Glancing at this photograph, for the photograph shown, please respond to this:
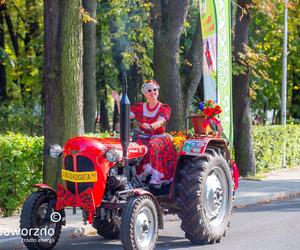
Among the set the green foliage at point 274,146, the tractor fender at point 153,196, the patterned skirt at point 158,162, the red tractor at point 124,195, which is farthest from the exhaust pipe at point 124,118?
the green foliage at point 274,146

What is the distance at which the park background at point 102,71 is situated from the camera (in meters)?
12.5

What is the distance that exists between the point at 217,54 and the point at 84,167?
22.7 feet

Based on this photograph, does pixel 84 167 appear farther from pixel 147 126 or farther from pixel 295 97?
pixel 295 97

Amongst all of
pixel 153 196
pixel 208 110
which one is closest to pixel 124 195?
pixel 153 196

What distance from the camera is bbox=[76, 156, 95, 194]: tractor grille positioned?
8.84 metres

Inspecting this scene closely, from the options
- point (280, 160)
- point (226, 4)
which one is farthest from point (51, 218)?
point (280, 160)

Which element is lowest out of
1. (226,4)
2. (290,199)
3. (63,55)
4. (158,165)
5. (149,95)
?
(290,199)

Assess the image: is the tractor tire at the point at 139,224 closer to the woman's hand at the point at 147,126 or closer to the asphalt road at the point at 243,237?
the asphalt road at the point at 243,237

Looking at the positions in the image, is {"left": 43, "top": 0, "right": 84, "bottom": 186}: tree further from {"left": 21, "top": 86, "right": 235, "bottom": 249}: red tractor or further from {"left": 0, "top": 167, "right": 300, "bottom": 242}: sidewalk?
{"left": 21, "top": 86, "right": 235, "bottom": 249}: red tractor

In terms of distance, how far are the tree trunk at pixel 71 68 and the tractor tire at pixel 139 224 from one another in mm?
3915

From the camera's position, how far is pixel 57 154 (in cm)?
930

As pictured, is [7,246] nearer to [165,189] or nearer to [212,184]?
[165,189]

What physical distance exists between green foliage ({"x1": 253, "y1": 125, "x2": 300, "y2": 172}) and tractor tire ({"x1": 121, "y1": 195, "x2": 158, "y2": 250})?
43.9ft

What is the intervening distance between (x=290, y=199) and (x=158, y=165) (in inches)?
292
